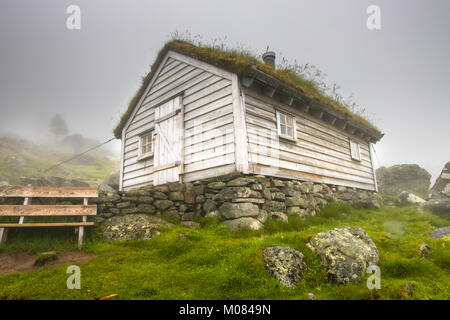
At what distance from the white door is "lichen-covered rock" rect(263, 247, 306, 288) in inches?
192

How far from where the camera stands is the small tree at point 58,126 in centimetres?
6988

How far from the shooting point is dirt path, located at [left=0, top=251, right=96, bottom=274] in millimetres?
4262

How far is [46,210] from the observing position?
18.1 ft

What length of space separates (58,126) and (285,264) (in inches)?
3167

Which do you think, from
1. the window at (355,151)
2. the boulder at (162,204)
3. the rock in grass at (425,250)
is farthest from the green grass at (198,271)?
the window at (355,151)

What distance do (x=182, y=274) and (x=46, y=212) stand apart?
344 cm

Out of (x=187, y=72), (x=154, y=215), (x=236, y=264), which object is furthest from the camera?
(x=187, y=72)

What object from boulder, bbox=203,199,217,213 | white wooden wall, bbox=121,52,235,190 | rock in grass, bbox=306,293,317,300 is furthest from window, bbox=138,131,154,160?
rock in grass, bbox=306,293,317,300

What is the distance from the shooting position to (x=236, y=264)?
3920mm

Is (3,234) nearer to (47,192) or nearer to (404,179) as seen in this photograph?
(47,192)

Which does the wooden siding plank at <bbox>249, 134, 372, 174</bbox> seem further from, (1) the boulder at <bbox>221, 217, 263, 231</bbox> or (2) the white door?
(2) the white door
